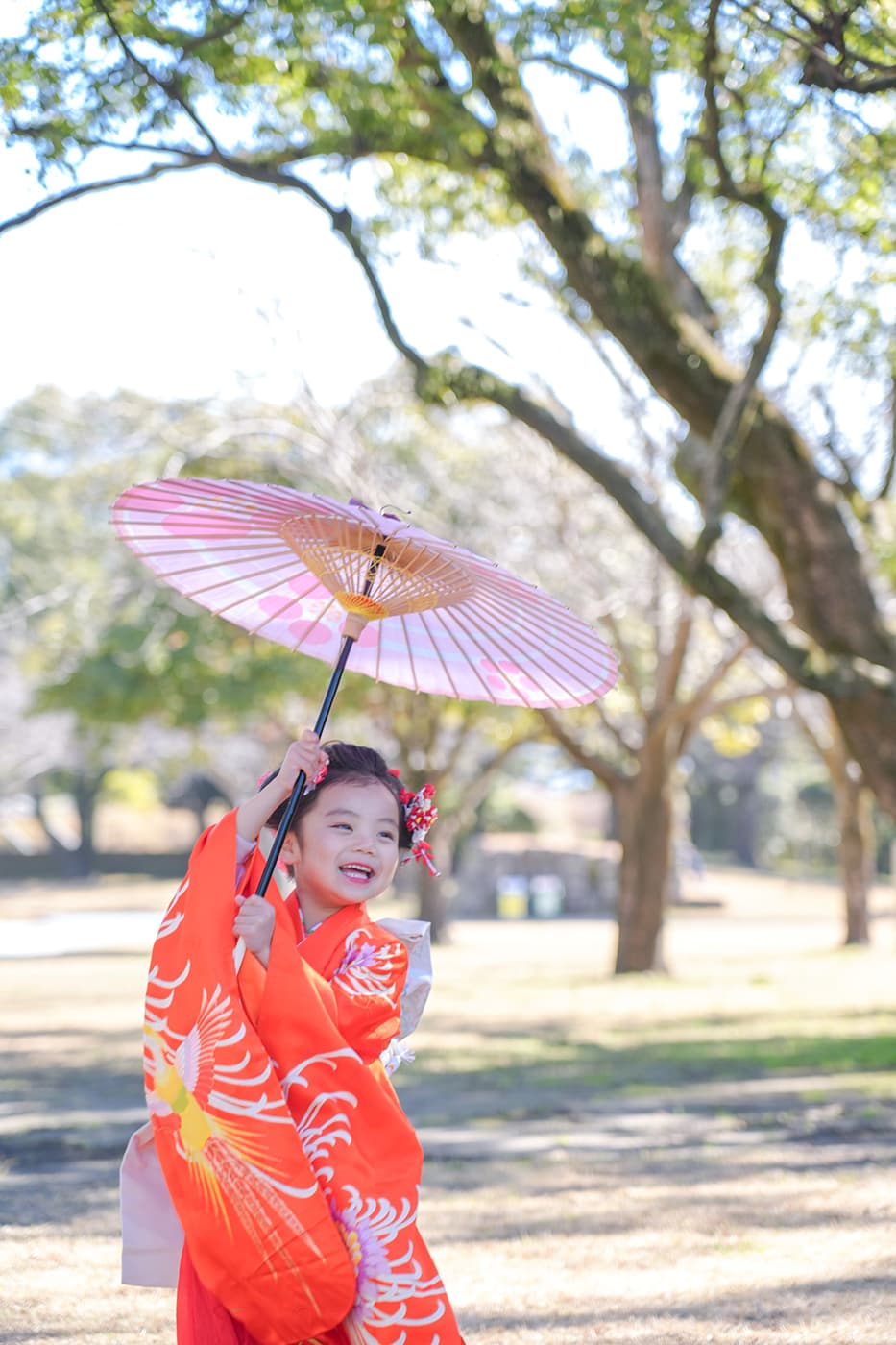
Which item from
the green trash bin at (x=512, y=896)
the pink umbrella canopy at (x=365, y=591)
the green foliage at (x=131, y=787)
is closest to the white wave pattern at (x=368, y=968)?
the pink umbrella canopy at (x=365, y=591)

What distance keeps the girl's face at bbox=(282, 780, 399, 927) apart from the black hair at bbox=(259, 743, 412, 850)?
0.04 feet

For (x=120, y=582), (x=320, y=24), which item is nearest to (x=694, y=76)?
(x=320, y=24)

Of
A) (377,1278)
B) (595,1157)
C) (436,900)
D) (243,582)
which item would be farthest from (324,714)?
(436,900)

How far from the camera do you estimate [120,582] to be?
743 inches

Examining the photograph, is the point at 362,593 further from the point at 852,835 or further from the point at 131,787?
the point at 131,787

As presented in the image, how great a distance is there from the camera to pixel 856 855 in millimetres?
18688

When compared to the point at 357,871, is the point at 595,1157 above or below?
below

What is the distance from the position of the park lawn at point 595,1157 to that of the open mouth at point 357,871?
1.43 metres

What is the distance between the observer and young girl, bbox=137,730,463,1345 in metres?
2.70

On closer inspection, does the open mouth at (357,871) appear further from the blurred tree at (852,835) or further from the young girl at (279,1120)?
the blurred tree at (852,835)

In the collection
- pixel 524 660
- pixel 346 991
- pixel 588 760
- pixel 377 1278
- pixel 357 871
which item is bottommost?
pixel 377 1278

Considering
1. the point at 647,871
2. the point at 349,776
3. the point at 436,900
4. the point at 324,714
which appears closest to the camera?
the point at 349,776

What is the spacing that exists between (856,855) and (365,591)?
643 inches

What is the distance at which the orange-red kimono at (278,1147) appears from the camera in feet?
8.86
